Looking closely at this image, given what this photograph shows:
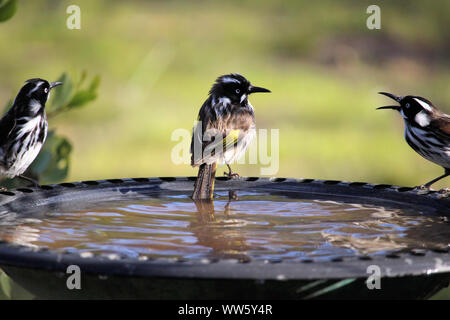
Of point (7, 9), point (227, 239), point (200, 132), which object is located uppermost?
point (7, 9)

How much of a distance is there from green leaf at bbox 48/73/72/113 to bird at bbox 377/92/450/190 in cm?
178

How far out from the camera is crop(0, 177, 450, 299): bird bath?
212cm

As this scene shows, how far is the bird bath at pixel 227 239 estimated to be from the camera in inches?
83.3

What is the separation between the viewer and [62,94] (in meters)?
4.03

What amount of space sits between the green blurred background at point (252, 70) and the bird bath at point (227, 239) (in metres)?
5.22

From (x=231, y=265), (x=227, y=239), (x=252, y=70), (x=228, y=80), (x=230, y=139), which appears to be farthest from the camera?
(x=252, y=70)

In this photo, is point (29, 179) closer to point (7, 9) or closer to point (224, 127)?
point (7, 9)

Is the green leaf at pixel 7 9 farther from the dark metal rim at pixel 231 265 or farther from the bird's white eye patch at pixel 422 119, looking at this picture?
the bird's white eye patch at pixel 422 119

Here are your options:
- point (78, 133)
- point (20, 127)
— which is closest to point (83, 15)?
point (78, 133)

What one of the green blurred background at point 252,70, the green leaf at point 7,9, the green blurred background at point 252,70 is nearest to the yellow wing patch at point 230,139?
the green leaf at point 7,9

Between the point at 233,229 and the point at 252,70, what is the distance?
394 inches

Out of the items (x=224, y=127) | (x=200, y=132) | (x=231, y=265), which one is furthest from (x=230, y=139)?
(x=231, y=265)

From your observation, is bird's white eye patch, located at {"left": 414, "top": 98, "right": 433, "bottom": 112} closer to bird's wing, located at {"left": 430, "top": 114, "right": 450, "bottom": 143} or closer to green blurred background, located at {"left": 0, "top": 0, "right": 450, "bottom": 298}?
bird's wing, located at {"left": 430, "top": 114, "right": 450, "bottom": 143}

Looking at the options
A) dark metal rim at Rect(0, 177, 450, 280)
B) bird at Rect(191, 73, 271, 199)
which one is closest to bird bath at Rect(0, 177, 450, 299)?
dark metal rim at Rect(0, 177, 450, 280)
